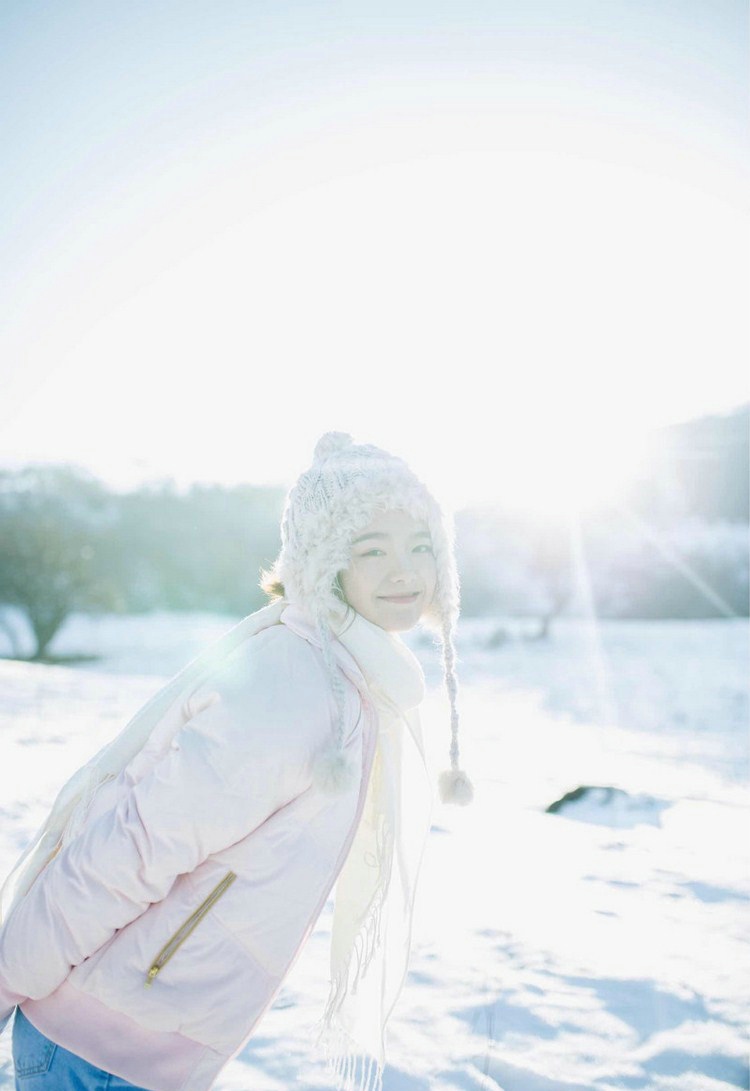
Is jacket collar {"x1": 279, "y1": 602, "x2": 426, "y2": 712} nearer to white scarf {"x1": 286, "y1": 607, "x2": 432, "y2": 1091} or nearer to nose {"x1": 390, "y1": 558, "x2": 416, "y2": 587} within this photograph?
white scarf {"x1": 286, "y1": 607, "x2": 432, "y2": 1091}

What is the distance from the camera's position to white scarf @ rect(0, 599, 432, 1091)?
63.9 inches

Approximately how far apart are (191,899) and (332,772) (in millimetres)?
360

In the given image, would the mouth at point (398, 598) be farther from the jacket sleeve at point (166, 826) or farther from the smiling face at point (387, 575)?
the jacket sleeve at point (166, 826)

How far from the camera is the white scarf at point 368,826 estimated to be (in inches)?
63.9

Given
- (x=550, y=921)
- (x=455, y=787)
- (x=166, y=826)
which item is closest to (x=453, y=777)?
(x=455, y=787)

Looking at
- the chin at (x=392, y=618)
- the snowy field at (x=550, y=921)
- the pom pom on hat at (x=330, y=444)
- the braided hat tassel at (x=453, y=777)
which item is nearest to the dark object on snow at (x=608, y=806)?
the snowy field at (x=550, y=921)

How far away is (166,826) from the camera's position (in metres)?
1.29

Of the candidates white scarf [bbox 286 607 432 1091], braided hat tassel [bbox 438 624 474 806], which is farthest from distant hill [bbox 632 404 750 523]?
white scarf [bbox 286 607 432 1091]

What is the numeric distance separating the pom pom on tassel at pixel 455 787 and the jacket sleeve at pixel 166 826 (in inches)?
20.8

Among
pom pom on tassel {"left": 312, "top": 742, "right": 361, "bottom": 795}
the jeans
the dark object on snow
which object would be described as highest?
pom pom on tassel {"left": 312, "top": 742, "right": 361, "bottom": 795}

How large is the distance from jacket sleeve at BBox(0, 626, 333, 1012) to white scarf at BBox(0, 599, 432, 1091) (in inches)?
7.7

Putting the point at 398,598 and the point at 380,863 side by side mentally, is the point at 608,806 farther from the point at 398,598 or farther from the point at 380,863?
the point at 398,598

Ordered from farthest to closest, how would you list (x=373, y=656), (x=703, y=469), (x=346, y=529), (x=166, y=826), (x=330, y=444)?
(x=703, y=469), (x=330, y=444), (x=346, y=529), (x=373, y=656), (x=166, y=826)

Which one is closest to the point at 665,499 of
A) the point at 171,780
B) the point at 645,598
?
the point at 645,598
